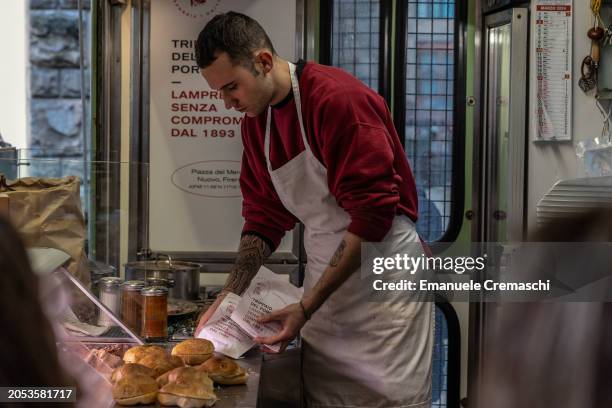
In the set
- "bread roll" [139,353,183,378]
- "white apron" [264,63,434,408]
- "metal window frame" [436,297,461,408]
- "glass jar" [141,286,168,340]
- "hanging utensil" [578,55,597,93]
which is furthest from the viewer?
"metal window frame" [436,297,461,408]

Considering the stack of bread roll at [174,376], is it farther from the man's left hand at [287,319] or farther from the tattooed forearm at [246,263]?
the tattooed forearm at [246,263]

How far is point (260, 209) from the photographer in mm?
2621

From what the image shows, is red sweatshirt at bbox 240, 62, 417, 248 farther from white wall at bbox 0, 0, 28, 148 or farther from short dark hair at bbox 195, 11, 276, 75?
white wall at bbox 0, 0, 28, 148

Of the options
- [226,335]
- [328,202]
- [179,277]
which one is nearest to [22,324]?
[226,335]

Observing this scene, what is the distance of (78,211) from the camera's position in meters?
2.34

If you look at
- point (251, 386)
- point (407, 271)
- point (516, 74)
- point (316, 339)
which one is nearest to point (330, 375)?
point (316, 339)

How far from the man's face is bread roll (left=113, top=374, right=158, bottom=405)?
919 millimetres

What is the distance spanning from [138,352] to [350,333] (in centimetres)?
74

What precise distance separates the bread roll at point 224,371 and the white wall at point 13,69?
217 centimetres

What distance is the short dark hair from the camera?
7.27ft

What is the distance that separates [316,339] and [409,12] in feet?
5.82

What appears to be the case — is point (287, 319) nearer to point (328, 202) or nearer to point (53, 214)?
point (328, 202)

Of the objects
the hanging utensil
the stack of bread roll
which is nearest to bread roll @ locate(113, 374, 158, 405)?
the stack of bread roll

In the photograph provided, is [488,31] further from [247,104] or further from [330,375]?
[330,375]
